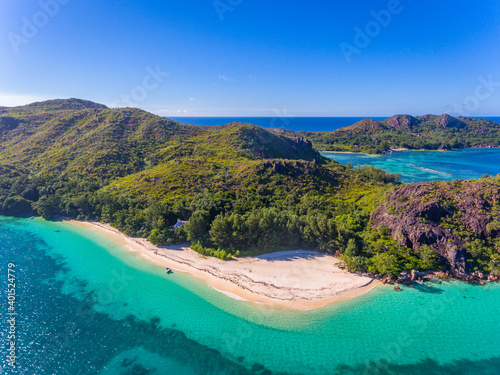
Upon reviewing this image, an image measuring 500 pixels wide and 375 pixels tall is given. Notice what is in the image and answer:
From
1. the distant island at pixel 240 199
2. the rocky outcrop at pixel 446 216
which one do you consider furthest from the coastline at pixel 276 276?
the rocky outcrop at pixel 446 216

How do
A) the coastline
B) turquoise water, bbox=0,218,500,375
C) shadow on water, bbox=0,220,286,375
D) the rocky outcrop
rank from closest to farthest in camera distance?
1. shadow on water, bbox=0,220,286,375
2. turquoise water, bbox=0,218,500,375
3. the coastline
4. the rocky outcrop

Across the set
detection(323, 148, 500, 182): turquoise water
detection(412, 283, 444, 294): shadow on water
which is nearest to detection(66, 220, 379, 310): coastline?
detection(412, 283, 444, 294): shadow on water

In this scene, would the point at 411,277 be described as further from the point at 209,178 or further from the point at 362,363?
the point at 209,178

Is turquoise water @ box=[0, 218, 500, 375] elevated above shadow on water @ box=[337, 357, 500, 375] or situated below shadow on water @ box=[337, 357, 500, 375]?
above

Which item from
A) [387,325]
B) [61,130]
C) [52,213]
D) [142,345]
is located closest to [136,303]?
[142,345]

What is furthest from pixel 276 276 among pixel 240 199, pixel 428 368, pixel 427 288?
pixel 427 288

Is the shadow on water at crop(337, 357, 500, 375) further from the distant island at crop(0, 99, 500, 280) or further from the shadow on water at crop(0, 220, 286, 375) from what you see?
the distant island at crop(0, 99, 500, 280)

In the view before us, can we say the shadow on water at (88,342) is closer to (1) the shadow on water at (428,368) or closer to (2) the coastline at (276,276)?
(2) the coastline at (276,276)
